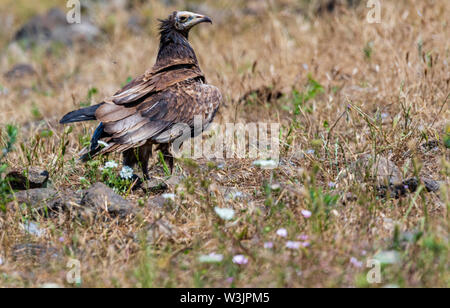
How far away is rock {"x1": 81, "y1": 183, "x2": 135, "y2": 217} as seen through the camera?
3707 millimetres

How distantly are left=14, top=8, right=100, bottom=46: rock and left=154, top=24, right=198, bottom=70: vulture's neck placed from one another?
21.7 feet

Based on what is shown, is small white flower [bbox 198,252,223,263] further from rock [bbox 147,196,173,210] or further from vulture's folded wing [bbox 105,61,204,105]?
vulture's folded wing [bbox 105,61,204,105]

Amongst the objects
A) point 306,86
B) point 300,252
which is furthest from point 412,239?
point 306,86

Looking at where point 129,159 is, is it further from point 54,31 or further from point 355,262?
point 54,31

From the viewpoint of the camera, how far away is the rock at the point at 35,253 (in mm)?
3389

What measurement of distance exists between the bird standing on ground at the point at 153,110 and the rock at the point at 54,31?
7.01 meters

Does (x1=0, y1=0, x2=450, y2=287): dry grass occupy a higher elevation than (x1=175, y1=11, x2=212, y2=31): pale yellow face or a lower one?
lower

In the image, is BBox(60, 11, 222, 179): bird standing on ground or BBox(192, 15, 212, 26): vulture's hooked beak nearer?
BBox(60, 11, 222, 179): bird standing on ground

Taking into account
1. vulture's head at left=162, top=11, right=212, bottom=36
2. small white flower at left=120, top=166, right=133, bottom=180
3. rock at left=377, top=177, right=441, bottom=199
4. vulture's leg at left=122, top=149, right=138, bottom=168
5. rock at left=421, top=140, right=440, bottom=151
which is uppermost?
vulture's head at left=162, top=11, right=212, bottom=36

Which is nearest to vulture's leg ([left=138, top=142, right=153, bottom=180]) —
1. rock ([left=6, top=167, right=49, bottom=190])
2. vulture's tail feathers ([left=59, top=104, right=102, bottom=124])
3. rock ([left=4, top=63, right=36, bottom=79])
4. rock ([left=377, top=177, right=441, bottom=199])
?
vulture's tail feathers ([left=59, top=104, right=102, bottom=124])

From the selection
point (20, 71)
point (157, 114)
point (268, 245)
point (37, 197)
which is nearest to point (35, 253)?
point (37, 197)

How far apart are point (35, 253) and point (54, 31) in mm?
9468

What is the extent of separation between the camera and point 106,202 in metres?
3.69

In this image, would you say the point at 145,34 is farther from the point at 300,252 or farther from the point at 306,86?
the point at 300,252
